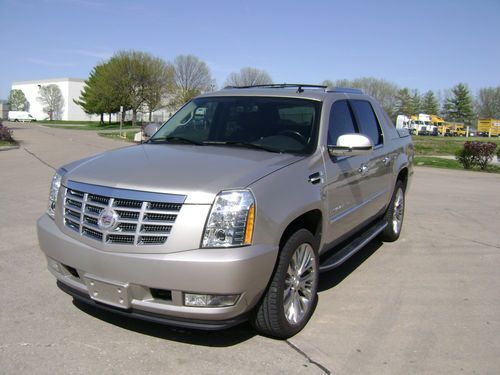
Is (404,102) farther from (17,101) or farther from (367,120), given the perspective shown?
(367,120)

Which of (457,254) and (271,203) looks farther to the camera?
(457,254)

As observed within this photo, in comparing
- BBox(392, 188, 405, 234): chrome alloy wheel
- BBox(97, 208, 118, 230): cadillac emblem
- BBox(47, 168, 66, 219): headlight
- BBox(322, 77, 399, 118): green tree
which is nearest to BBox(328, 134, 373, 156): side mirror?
BBox(97, 208, 118, 230): cadillac emblem

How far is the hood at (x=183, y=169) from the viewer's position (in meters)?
3.13

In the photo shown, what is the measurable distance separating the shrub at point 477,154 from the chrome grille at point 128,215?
700 inches

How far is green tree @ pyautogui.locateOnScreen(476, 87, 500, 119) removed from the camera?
97787mm

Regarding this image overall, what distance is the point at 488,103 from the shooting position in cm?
9906

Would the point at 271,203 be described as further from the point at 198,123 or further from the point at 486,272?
the point at 486,272

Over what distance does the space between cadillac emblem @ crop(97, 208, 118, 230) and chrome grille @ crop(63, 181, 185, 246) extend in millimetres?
13

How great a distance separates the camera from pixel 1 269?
4.95m

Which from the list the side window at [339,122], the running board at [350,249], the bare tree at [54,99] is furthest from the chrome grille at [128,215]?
the bare tree at [54,99]

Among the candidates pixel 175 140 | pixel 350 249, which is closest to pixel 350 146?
pixel 350 249

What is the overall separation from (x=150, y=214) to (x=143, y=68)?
62.9m

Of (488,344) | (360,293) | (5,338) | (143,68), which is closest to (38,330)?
(5,338)

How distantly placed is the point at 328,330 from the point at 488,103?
108262 mm
